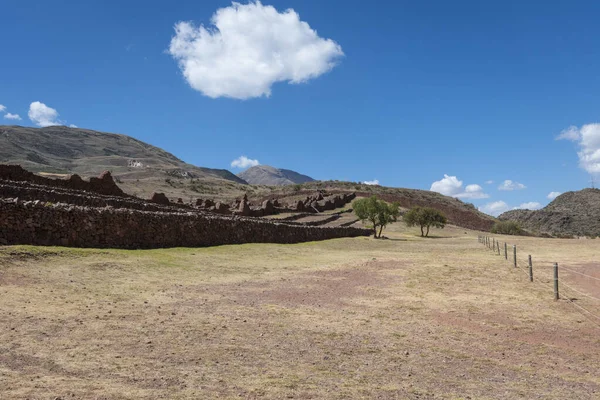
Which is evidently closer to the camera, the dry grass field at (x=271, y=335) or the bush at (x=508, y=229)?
the dry grass field at (x=271, y=335)

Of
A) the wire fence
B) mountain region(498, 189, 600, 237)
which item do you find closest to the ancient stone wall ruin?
the wire fence

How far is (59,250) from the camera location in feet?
53.8

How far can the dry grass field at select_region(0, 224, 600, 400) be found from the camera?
21.3 ft

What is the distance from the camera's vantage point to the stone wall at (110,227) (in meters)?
16.7

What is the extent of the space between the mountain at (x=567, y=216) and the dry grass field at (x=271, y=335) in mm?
84558

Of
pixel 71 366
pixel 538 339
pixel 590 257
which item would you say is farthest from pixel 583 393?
pixel 590 257

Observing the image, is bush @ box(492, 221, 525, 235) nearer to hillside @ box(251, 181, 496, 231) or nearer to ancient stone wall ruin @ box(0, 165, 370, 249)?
hillside @ box(251, 181, 496, 231)

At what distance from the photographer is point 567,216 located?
104 m

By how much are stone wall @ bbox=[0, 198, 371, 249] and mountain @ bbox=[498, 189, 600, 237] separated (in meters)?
76.9

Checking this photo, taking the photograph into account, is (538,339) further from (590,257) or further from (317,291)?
(590,257)

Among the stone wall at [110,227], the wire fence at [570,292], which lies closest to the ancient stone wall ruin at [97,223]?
the stone wall at [110,227]

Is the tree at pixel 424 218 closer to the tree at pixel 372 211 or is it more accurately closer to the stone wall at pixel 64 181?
the tree at pixel 372 211

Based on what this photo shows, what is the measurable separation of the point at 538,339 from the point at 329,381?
18.2 feet

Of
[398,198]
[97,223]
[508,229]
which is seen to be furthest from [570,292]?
[398,198]
